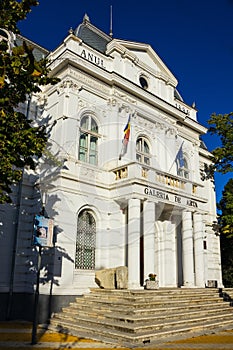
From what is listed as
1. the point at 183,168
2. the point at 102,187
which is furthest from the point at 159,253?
the point at 183,168

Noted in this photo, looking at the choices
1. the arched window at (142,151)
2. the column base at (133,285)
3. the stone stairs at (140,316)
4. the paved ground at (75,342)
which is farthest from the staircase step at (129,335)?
the arched window at (142,151)

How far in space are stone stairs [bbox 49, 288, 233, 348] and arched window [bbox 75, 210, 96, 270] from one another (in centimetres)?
133

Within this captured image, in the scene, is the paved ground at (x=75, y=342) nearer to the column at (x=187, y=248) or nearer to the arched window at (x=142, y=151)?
the column at (x=187, y=248)

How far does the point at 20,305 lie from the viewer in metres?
14.0

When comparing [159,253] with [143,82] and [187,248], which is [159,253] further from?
[143,82]

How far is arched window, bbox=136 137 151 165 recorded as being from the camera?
1888 cm

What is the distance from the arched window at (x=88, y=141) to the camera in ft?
53.7

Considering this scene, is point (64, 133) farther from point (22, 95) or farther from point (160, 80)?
point (160, 80)

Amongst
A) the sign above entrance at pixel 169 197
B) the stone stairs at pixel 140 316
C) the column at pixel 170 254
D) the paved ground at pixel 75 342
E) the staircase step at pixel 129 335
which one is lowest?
the paved ground at pixel 75 342

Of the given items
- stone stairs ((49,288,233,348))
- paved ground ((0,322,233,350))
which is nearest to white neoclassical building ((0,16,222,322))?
stone stairs ((49,288,233,348))

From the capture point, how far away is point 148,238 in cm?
1491

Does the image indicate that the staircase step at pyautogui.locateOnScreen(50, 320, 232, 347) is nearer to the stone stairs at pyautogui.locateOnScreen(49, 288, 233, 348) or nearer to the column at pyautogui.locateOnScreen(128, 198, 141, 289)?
the stone stairs at pyautogui.locateOnScreen(49, 288, 233, 348)

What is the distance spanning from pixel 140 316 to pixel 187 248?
7.41m

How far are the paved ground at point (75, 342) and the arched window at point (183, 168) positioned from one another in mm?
11644
